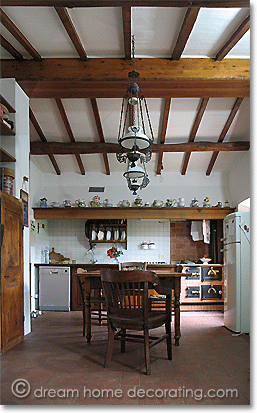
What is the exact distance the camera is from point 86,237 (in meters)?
8.17

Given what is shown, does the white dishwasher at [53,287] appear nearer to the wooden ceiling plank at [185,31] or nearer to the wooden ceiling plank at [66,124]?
the wooden ceiling plank at [66,124]

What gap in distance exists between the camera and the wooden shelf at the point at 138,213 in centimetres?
752

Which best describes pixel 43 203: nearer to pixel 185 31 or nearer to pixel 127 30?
pixel 127 30

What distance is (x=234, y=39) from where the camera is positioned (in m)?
4.54

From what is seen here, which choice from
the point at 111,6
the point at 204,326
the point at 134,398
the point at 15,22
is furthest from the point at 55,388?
the point at 15,22

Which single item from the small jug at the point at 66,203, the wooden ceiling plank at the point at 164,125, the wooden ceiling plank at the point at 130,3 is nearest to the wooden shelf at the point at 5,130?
the wooden ceiling plank at the point at 130,3

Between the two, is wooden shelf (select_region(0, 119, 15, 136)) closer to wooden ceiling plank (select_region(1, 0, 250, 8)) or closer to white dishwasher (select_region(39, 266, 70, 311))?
wooden ceiling plank (select_region(1, 0, 250, 8))

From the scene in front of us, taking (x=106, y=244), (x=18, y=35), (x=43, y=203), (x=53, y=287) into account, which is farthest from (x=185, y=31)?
(x=53, y=287)

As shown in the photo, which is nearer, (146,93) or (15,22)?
(15,22)

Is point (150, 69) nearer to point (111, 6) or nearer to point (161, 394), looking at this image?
point (111, 6)

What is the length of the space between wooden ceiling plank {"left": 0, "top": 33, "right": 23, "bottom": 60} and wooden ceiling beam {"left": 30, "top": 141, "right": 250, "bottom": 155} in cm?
248

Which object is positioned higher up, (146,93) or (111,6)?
(111,6)

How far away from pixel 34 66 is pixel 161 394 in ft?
14.4

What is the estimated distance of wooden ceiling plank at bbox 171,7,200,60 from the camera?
13.2 ft
